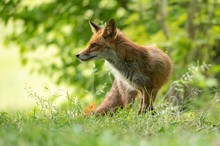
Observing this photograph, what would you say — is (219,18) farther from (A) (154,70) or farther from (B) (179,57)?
(A) (154,70)

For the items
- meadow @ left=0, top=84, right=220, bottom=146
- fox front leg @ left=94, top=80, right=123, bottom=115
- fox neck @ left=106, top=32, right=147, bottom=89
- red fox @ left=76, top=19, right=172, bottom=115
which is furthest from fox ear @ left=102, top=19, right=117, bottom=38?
meadow @ left=0, top=84, right=220, bottom=146

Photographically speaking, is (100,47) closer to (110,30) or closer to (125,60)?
(110,30)

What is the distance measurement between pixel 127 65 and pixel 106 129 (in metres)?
2.53

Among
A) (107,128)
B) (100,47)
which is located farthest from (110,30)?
(107,128)

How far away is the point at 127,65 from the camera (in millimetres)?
7906

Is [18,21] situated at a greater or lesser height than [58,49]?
greater

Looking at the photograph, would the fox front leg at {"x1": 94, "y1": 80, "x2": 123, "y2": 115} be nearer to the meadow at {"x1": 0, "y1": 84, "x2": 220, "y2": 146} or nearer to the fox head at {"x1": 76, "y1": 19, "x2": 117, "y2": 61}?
the fox head at {"x1": 76, "y1": 19, "x2": 117, "y2": 61}

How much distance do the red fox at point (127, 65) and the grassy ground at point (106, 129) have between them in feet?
1.87

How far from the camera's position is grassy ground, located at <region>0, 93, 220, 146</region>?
4559mm

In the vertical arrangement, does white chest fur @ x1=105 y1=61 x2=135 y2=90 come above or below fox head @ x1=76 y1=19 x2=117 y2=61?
below

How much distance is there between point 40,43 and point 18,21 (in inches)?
25.9

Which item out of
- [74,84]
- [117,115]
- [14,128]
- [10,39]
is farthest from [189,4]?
[14,128]

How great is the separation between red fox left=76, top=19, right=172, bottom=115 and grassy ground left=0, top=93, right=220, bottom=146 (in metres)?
0.57

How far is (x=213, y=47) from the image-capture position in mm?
13734
